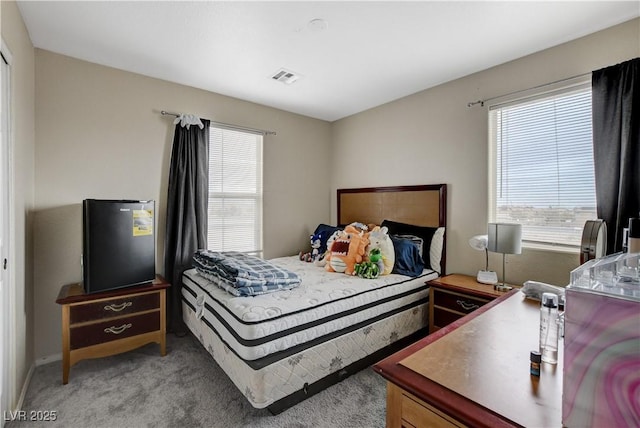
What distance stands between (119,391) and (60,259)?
4.03ft

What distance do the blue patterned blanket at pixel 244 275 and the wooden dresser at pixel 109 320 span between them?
43 cm

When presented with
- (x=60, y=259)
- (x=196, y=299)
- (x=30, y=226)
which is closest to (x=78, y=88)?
(x=30, y=226)

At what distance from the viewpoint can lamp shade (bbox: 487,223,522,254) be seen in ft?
7.34

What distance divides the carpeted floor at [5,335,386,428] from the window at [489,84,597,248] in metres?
1.81

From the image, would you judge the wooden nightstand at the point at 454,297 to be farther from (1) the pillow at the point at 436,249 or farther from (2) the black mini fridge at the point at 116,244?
(2) the black mini fridge at the point at 116,244

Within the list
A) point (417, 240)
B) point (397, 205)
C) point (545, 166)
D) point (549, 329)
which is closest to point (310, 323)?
point (549, 329)

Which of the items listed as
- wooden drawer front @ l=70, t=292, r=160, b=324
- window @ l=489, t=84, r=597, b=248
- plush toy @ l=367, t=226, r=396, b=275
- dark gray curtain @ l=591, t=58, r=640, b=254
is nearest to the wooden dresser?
wooden drawer front @ l=70, t=292, r=160, b=324

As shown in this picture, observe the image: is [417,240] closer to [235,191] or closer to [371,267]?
[371,267]

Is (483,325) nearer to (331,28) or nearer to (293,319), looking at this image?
(293,319)

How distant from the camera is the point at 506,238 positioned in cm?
226

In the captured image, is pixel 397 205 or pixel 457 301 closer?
pixel 457 301

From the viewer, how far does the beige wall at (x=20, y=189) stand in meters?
1.74

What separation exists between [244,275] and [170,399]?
0.93 metres

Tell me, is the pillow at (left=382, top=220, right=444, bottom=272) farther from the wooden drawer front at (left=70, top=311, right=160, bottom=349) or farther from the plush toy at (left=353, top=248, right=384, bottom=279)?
the wooden drawer front at (left=70, top=311, right=160, bottom=349)
